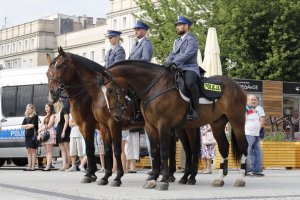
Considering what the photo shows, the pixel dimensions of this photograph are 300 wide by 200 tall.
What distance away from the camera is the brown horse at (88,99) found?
13.6 m

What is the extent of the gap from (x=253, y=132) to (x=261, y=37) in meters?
28.0

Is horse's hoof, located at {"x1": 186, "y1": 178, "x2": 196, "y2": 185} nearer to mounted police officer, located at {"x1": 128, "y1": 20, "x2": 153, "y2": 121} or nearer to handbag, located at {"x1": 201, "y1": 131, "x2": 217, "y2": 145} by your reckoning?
mounted police officer, located at {"x1": 128, "y1": 20, "x2": 153, "y2": 121}

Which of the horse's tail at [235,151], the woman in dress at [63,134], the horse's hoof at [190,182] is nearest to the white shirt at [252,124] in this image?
the horse's tail at [235,151]

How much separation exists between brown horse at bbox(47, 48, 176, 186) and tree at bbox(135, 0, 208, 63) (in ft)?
105

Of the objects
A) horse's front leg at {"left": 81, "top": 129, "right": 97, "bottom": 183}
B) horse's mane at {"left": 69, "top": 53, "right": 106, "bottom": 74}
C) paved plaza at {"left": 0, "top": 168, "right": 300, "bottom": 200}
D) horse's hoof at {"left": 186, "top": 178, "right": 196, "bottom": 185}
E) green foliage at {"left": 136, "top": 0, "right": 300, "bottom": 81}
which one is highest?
green foliage at {"left": 136, "top": 0, "right": 300, "bottom": 81}

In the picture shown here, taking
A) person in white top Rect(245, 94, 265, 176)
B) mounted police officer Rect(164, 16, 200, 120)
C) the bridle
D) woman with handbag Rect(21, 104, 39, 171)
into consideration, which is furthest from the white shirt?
woman with handbag Rect(21, 104, 39, 171)

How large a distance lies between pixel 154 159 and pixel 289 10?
32208mm

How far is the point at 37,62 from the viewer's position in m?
116

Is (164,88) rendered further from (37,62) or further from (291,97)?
(37,62)

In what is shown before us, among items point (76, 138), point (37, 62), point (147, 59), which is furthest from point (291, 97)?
point (37, 62)

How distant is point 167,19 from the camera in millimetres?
50281

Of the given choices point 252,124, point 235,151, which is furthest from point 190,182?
point 252,124

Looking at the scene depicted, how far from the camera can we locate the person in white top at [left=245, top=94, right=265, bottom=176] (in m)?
18.0

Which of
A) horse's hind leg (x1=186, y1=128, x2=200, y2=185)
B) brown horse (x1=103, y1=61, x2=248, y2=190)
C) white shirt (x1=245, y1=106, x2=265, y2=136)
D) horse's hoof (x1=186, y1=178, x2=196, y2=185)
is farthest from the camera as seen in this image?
white shirt (x1=245, y1=106, x2=265, y2=136)
